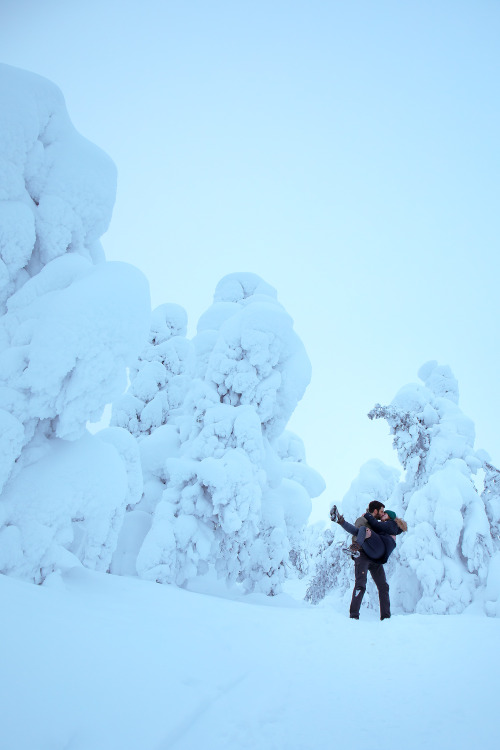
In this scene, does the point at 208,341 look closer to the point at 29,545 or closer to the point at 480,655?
the point at 29,545

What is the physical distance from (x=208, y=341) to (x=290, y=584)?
84.5ft

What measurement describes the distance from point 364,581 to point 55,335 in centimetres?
551

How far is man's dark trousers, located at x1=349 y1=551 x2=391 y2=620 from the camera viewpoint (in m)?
5.99

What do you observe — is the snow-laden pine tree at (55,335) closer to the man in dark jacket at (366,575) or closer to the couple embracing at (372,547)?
the couple embracing at (372,547)

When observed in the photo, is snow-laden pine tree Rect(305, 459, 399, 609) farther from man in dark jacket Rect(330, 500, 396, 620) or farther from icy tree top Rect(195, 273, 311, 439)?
man in dark jacket Rect(330, 500, 396, 620)

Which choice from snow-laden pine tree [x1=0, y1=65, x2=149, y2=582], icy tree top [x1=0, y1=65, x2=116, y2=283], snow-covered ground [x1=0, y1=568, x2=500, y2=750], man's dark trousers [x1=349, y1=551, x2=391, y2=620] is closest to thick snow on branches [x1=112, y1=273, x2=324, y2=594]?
snow-laden pine tree [x1=0, y1=65, x2=149, y2=582]

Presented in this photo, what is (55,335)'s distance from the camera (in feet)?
17.6

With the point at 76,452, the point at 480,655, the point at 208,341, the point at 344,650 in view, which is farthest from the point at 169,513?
the point at 480,655

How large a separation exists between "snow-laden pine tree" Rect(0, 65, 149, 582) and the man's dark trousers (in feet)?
12.1

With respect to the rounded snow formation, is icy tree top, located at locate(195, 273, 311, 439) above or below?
below

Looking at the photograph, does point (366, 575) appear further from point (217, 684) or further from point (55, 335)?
point (55, 335)

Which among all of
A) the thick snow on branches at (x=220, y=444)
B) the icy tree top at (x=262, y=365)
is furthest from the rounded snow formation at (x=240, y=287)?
the icy tree top at (x=262, y=365)

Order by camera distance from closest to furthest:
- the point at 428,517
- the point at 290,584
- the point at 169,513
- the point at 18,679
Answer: the point at 18,679 < the point at 169,513 < the point at 428,517 < the point at 290,584

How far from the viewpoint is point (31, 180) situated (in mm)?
6539
